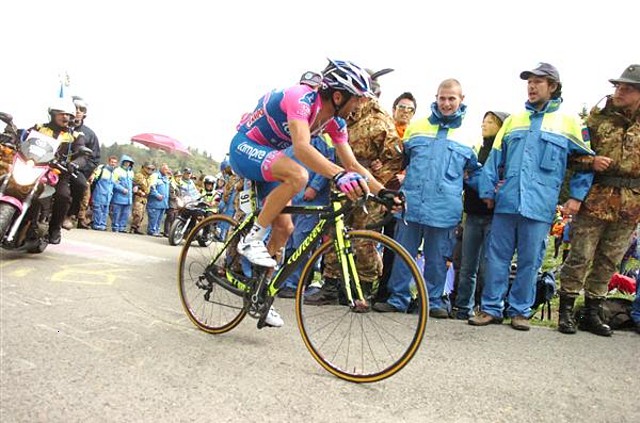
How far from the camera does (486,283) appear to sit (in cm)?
488

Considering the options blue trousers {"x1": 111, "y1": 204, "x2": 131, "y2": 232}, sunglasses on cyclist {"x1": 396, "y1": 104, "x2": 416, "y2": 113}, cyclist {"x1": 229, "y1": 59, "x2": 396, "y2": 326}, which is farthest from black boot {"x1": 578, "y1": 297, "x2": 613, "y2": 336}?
blue trousers {"x1": 111, "y1": 204, "x2": 131, "y2": 232}

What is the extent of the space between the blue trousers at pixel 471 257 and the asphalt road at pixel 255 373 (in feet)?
1.85

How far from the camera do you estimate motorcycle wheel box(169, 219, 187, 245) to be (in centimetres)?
1254

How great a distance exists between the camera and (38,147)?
6.21 meters

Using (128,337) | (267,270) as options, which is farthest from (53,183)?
(267,270)

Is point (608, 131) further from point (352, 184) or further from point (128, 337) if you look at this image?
point (128, 337)

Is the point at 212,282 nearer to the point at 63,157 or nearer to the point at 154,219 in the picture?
the point at 63,157

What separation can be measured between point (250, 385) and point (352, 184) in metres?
1.32

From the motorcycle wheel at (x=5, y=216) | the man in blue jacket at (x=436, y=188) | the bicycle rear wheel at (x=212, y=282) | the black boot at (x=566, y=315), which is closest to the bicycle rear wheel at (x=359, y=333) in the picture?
the bicycle rear wheel at (x=212, y=282)

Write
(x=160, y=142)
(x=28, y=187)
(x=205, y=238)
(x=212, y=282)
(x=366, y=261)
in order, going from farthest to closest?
(x=160, y=142)
(x=28, y=187)
(x=366, y=261)
(x=205, y=238)
(x=212, y=282)

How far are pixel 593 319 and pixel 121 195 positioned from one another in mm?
15783

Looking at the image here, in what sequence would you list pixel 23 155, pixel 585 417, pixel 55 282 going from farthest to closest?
pixel 23 155
pixel 55 282
pixel 585 417

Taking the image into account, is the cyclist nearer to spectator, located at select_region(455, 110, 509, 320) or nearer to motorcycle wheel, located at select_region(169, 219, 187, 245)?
spectator, located at select_region(455, 110, 509, 320)

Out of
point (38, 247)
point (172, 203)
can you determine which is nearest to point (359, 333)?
point (38, 247)
